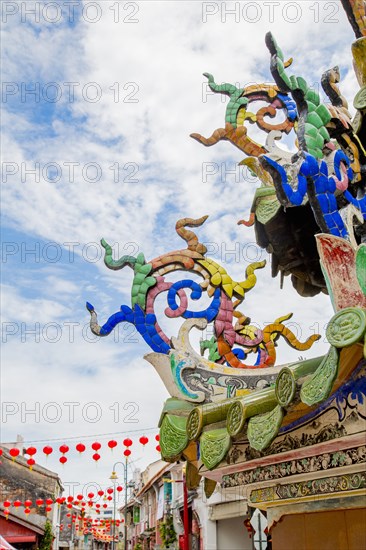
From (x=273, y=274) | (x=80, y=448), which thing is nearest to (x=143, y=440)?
(x=80, y=448)

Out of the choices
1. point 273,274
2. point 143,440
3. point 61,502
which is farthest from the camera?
point 61,502

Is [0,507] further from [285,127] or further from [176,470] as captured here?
[285,127]

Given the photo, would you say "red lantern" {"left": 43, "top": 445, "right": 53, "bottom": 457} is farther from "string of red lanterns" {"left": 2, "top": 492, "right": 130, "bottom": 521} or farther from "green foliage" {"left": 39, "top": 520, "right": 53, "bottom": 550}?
"green foliage" {"left": 39, "top": 520, "right": 53, "bottom": 550}

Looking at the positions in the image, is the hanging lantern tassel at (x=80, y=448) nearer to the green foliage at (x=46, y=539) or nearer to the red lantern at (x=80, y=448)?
the red lantern at (x=80, y=448)

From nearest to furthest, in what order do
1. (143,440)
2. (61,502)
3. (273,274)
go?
(273,274) → (143,440) → (61,502)

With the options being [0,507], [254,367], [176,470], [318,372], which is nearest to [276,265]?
[254,367]

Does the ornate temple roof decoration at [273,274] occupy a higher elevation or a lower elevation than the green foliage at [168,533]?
higher

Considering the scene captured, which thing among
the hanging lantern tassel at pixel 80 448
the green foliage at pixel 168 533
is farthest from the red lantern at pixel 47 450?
the green foliage at pixel 168 533

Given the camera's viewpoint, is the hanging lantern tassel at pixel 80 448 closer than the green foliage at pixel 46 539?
Yes

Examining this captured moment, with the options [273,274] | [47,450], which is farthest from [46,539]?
[273,274]

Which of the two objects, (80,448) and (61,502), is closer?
(80,448)

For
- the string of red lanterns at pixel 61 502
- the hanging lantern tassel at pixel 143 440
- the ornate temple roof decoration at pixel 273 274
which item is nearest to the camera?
the ornate temple roof decoration at pixel 273 274

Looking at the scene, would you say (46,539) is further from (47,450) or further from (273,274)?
(273,274)

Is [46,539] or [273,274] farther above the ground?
[273,274]
